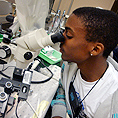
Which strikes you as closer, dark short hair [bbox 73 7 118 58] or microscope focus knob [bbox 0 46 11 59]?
dark short hair [bbox 73 7 118 58]

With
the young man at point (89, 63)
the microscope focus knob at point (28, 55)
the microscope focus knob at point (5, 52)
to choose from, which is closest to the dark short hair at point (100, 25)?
the young man at point (89, 63)

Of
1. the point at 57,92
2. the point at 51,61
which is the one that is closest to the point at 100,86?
the point at 57,92

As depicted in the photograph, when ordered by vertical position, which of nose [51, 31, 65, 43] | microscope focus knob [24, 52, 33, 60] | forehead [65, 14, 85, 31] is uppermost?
forehead [65, 14, 85, 31]

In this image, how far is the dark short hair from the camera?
618 mm

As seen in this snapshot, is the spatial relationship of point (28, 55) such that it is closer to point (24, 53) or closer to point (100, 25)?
point (24, 53)

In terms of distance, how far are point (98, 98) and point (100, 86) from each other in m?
0.09

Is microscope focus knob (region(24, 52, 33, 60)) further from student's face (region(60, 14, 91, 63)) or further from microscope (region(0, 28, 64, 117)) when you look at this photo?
student's face (region(60, 14, 91, 63))

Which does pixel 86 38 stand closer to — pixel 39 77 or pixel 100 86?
pixel 100 86

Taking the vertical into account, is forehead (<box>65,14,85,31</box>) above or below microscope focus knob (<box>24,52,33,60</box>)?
above

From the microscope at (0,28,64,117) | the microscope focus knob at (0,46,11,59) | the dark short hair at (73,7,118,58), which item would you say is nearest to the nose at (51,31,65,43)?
the microscope at (0,28,64,117)

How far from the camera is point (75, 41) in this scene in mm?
676

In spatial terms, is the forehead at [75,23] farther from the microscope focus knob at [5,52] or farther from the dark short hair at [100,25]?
the microscope focus knob at [5,52]

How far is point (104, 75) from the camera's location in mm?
785

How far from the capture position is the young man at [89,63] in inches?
24.8
